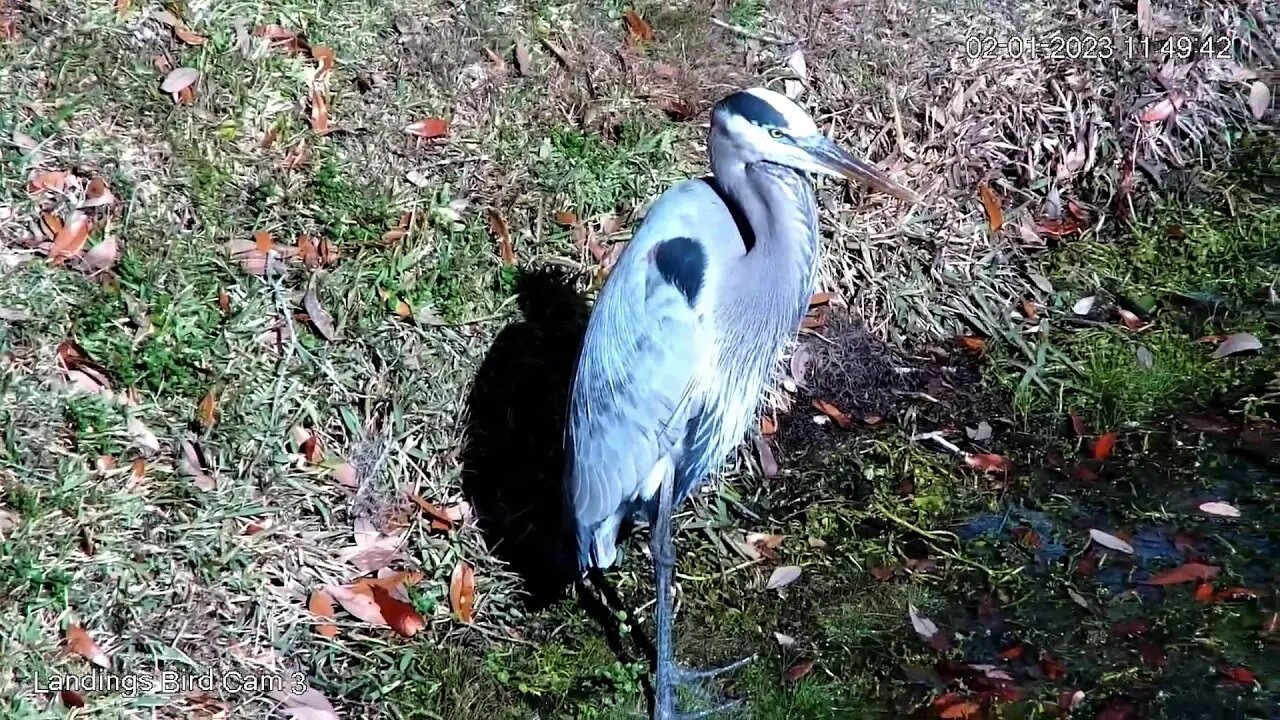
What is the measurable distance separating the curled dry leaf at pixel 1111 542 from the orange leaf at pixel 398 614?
82.6 inches

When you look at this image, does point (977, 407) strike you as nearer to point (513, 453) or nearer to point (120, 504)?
point (513, 453)

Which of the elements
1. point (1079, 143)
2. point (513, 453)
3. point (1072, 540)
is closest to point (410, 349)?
point (513, 453)

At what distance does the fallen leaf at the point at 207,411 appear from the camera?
3.92 meters

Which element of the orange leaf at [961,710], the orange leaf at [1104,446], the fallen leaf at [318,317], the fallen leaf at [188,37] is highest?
the fallen leaf at [188,37]

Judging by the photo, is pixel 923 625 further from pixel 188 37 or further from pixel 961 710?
pixel 188 37

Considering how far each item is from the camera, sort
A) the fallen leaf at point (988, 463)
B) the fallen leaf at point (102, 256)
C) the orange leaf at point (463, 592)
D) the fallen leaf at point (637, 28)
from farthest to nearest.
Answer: the fallen leaf at point (637, 28) < the fallen leaf at point (988, 463) < the fallen leaf at point (102, 256) < the orange leaf at point (463, 592)

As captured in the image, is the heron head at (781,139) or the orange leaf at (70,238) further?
the orange leaf at (70,238)

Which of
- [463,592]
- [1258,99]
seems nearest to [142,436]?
[463,592]

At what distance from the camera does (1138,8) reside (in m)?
5.81

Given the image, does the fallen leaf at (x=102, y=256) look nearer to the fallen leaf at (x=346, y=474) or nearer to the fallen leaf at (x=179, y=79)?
the fallen leaf at (x=179, y=79)

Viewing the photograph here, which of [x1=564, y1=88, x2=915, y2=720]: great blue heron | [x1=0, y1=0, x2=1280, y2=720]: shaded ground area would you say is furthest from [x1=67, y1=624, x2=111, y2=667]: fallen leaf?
[x1=564, y1=88, x2=915, y2=720]: great blue heron

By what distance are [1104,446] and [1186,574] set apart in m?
0.62

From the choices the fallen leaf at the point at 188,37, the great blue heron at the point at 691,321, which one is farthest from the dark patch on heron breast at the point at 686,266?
the fallen leaf at the point at 188,37

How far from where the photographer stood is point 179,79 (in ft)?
15.1
